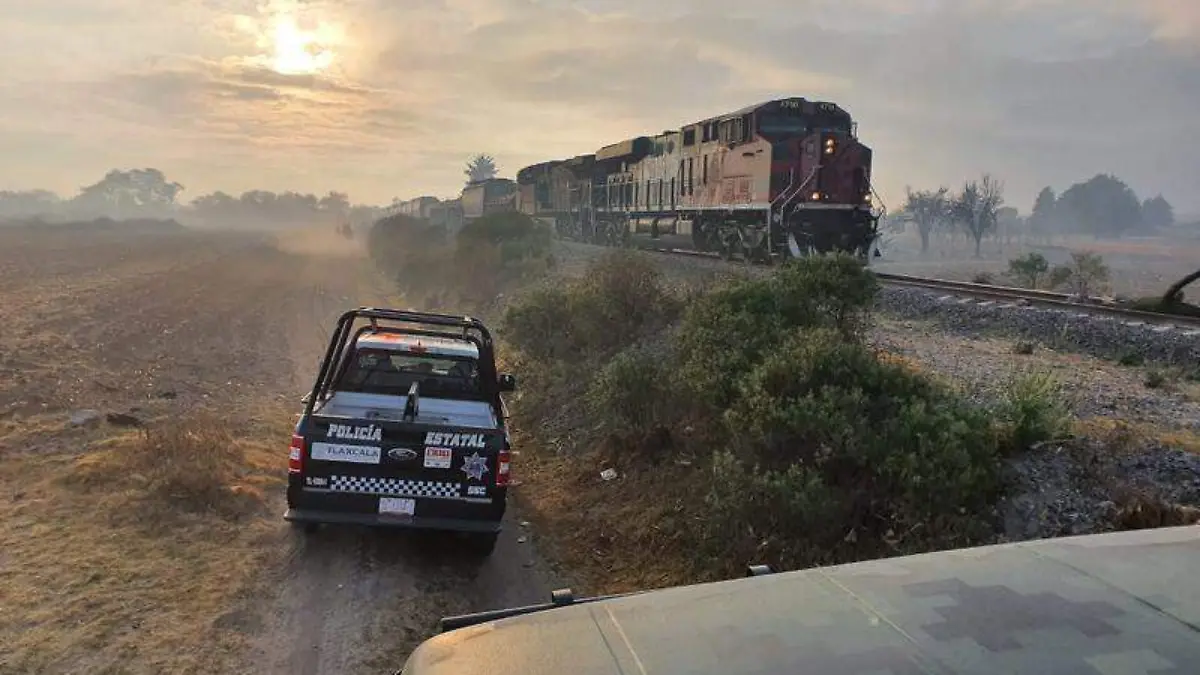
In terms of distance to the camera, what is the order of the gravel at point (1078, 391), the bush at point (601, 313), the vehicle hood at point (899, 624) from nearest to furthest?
the vehicle hood at point (899, 624) → the gravel at point (1078, 391) → the bush at point (601, 313)

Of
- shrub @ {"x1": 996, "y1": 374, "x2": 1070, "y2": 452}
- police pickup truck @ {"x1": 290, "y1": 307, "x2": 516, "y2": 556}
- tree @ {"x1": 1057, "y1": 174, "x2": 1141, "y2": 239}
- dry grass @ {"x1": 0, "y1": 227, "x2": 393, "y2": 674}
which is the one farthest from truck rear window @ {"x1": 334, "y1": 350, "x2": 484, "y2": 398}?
tree @ {"x1": 1057, "y1": 174, "x2": 1141, "y2": 239}

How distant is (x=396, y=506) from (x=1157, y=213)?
636 ft

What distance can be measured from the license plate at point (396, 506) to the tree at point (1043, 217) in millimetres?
162691

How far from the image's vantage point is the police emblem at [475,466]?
639 centimetres

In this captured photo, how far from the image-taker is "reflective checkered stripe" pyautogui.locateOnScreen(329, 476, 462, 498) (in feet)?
20.7

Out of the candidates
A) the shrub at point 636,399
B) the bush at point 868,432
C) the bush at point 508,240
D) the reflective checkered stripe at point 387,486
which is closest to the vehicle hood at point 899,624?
the bush at point 868,432

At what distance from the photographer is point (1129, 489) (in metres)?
5.38

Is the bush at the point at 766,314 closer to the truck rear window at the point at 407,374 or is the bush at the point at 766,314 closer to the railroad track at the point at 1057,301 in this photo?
the truck rear window at the point at 407,374

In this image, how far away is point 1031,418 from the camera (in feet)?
20.6

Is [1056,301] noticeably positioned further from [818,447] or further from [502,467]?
[502,467]

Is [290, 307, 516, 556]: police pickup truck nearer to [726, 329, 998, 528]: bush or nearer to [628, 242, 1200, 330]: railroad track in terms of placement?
[726, 329, 998, 528]: bush

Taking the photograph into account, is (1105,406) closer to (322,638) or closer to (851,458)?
(851,458)

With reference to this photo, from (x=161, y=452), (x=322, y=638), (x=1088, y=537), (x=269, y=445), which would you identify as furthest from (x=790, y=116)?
(x=1088, y=537)

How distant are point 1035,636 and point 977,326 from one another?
11.7 m
